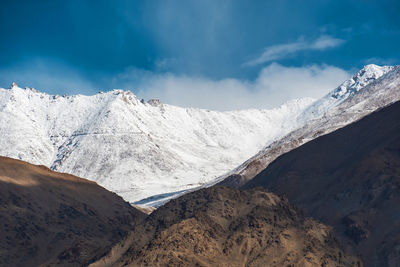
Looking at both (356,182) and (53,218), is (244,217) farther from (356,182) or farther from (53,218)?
(53,218)

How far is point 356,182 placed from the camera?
149 m

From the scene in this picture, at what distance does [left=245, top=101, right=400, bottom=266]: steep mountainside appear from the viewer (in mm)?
124688

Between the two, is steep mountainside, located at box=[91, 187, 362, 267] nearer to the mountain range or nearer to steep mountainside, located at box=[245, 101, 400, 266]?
the mountain range

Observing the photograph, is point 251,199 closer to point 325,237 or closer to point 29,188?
point 325,237

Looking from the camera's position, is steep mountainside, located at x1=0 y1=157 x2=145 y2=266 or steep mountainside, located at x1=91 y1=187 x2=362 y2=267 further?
steep mountainside, located at x1=0 y1=157 x2=145 y2=266

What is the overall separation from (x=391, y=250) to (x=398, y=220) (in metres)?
12.4

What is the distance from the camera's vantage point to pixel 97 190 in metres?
198

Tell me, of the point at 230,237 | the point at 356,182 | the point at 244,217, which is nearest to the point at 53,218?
the point at 244,217

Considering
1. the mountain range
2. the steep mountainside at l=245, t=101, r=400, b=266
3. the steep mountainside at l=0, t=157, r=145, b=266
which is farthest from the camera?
the steep mountainside at l=0, t=157, r=145, b=266

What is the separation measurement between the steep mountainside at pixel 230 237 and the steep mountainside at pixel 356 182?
32.5 feet

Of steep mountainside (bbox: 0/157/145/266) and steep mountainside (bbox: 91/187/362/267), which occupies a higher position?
steep mountainside (bbox: 0/157/145/266)

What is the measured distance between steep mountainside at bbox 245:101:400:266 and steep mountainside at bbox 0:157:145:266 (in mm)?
45561

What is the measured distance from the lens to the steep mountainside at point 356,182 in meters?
125

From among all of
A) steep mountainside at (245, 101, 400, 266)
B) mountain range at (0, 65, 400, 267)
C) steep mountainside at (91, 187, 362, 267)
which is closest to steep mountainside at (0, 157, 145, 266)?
mountain range at (0, 65, 400, 267)
